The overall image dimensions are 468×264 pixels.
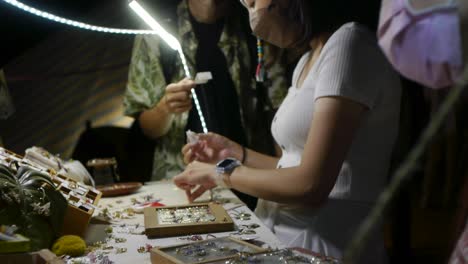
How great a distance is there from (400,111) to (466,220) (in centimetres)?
84

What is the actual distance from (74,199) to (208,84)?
5.12 ft

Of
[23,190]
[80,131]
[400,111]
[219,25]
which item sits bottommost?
[80,131]

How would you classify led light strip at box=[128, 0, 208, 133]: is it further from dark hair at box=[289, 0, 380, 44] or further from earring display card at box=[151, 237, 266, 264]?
earring display card at box=[151, 237, 266, 264]

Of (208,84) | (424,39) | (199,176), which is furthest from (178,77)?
(424,39)

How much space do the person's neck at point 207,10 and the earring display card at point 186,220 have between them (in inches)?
60.8

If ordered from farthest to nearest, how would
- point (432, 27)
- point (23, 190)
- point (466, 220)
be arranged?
point (23, 190) < point (466, 220) < point (432, 27)

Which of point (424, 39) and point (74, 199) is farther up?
point (424, 39)

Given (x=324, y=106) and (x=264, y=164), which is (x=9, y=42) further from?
(x=324, y=106)

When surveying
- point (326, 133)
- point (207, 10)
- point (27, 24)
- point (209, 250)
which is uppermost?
point (27, 24)

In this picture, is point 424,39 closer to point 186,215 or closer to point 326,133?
point 326,133

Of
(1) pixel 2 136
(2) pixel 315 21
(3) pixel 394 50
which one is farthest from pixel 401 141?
(1) pixel 2 136

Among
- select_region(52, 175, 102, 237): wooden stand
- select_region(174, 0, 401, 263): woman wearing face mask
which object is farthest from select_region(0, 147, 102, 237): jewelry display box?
select_region(174, 0, 401, 263): woman wearing face mask

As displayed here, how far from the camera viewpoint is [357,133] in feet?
5.11

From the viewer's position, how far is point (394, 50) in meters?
0.63
